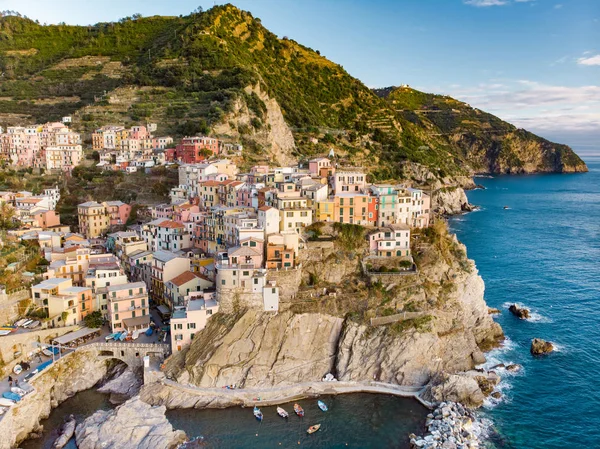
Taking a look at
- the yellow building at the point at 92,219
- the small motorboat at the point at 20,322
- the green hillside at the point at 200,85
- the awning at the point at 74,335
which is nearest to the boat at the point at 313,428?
the awning at the point at 74,335

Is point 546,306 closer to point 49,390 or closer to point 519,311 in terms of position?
point 519,311

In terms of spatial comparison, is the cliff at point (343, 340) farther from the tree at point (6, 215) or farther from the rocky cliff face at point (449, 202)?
the rocky cliff face at point (449, 202)

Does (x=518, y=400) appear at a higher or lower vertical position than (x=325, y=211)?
lower

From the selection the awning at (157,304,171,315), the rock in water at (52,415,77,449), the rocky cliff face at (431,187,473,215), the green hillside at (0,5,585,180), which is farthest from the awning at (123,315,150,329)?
the rocky cliff face at (431,187,473,215)

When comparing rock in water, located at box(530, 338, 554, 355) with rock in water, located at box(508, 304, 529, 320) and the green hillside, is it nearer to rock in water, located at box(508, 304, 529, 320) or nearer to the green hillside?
rock in water, located at box(508, 304, 529, 320)

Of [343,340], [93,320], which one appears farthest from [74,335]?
[343,340]

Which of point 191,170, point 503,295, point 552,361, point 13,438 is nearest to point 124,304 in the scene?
point 13,438
